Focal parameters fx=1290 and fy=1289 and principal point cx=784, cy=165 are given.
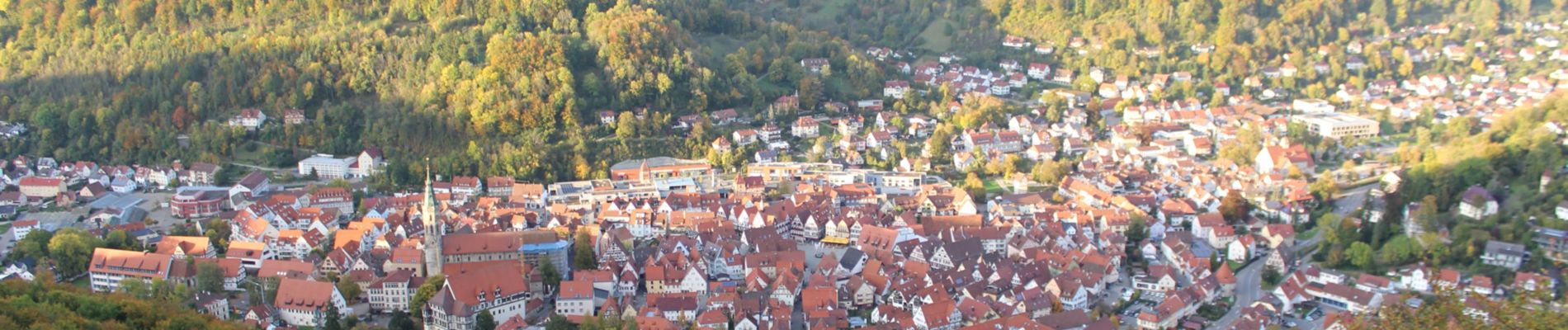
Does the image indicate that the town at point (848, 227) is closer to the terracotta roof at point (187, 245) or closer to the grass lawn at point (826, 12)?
the terracotta roof at point (187, 245)

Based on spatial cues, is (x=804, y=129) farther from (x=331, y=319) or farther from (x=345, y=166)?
(x=331, y=319)

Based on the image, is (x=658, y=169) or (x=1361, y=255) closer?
(x=1361, y=255)

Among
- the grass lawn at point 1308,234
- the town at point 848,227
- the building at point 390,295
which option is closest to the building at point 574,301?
the town at point 848,227

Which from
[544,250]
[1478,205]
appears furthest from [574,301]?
[1478,205]

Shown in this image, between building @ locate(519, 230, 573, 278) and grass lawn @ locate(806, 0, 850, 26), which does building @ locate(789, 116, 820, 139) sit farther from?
building @ locate(519, 230, 573, 278)

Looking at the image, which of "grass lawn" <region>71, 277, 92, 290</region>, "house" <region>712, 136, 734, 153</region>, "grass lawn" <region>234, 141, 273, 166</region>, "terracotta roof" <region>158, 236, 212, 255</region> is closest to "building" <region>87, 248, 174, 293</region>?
"grass lawn" <region>71, 277, 92, 290</region>

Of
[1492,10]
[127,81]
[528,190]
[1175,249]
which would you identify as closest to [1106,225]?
[1175,249]
